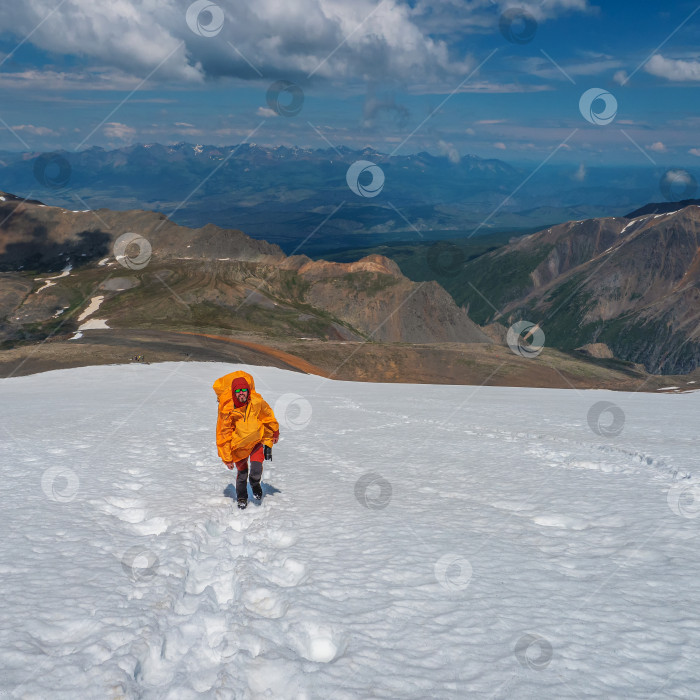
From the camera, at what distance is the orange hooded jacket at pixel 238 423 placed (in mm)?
9445

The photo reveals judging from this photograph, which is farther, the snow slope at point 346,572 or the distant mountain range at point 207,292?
the distant mountain range at point 207,292

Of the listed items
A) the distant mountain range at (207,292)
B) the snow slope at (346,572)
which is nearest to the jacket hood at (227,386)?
the snow slope at (346,572)

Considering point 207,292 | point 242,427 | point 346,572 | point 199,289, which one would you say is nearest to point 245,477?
point 242,427

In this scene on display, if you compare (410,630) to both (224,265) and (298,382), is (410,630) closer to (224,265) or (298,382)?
(298,382)

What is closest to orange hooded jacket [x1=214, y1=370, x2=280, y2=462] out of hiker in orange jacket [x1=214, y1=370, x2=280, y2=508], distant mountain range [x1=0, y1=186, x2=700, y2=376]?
hiker in orange jacket [x1=214, y1=370, x2=280, y2=508]

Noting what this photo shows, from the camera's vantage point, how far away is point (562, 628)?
5.66 metres

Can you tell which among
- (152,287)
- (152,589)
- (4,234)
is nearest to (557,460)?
(152,589)

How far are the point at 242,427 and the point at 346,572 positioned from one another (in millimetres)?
3400

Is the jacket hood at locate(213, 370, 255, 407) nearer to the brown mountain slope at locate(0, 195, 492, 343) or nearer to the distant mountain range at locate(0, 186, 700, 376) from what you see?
the distant mountain range at locate(0, 186, 700, 376)

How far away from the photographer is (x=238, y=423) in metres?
9.49

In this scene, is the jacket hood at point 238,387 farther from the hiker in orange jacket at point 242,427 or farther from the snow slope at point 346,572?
the snow slope at point 346,572

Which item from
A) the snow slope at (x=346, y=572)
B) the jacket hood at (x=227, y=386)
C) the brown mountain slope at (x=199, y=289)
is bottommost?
the snow slope at (x=346, y=572)

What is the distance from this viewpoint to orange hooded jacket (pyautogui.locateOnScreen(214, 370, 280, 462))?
31.0 ft

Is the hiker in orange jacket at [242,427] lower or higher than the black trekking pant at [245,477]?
higher
